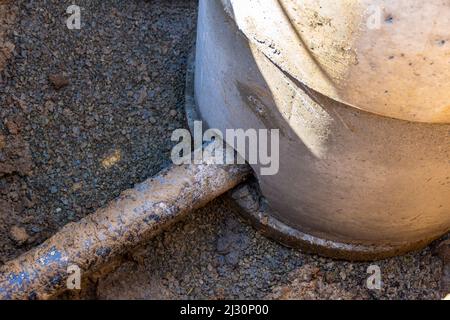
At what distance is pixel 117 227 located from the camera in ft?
8.70

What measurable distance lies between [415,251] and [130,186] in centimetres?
124

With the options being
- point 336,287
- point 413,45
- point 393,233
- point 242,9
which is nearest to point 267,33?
point 242,9

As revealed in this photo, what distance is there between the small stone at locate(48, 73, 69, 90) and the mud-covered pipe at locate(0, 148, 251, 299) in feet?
2.48

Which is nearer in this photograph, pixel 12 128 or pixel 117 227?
pixel 117 227

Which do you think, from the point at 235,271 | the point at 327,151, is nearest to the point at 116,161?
the point at 235,271

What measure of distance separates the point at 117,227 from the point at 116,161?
0.52m

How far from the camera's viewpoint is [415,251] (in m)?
3.09

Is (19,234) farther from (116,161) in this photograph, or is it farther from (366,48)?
(366,48)

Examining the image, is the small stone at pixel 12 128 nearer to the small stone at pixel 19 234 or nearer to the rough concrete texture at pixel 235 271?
the small stone at pixel 19 234

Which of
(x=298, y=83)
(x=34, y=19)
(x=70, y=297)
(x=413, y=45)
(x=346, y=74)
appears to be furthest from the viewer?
(x=34, y=19)

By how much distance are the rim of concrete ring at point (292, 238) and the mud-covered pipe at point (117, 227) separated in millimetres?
105

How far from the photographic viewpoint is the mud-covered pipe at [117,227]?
256 cm

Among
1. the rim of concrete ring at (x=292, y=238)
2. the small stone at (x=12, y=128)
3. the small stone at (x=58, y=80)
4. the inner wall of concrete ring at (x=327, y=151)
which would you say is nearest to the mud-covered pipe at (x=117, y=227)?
the rim of concrete ring at (x=292, y=238)

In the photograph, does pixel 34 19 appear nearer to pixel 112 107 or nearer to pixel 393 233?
pixel 112 107
